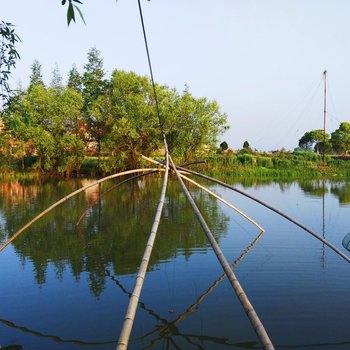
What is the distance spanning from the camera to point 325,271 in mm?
7832

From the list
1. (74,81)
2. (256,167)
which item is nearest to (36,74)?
(74,81)

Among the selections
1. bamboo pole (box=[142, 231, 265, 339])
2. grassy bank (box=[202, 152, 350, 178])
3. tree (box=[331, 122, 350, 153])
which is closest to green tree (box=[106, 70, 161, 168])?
grassy bank (box=[202, 152, 350, 178])

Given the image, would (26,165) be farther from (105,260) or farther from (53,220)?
(105,260)

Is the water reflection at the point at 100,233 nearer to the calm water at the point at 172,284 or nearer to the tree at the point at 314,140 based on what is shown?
the calm water at the point at 172,284

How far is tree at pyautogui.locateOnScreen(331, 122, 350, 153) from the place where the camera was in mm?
52094

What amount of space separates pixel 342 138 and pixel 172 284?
167ft

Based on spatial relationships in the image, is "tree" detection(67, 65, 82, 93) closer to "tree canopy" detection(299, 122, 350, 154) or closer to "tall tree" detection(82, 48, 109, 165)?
"tall tree" detection(82, 48, 109, 165)

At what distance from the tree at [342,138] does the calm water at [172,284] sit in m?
42.1

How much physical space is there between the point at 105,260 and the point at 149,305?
9.27 feet

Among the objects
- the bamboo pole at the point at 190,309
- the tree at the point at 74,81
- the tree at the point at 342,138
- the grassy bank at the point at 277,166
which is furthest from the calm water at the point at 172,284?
the tree at the point at 342,138

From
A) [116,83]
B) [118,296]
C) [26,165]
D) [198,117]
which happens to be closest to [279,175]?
[198,117]

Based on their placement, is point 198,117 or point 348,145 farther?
point 348,145

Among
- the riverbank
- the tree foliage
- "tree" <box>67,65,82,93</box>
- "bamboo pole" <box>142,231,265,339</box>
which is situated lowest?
"bamboo pole" <box>142,231,265,339</box>

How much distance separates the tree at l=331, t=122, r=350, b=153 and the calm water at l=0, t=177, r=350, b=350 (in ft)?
138
